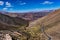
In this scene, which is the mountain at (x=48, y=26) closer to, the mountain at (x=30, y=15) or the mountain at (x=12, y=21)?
the mountain at (x=30, y=15)

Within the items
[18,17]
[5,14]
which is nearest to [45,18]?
[18,17]

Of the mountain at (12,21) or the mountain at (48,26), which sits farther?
the mountain at (12,21)

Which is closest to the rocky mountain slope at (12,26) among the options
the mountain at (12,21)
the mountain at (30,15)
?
the mountain at (12,21)

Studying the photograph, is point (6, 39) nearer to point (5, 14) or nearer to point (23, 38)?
point (23, 38)

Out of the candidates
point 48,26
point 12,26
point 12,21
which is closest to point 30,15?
point 12,21

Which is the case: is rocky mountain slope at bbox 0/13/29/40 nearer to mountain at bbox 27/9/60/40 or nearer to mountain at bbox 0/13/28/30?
mountain at bbox 0/13/28/30

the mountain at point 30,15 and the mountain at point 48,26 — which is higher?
the mountain at point 30,15

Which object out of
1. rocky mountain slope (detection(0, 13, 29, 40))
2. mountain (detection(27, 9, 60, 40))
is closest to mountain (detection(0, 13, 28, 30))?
rocky mountain slope (detection(0, 13, 29, 40))

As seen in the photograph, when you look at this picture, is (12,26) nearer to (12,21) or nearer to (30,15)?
(12,21)
